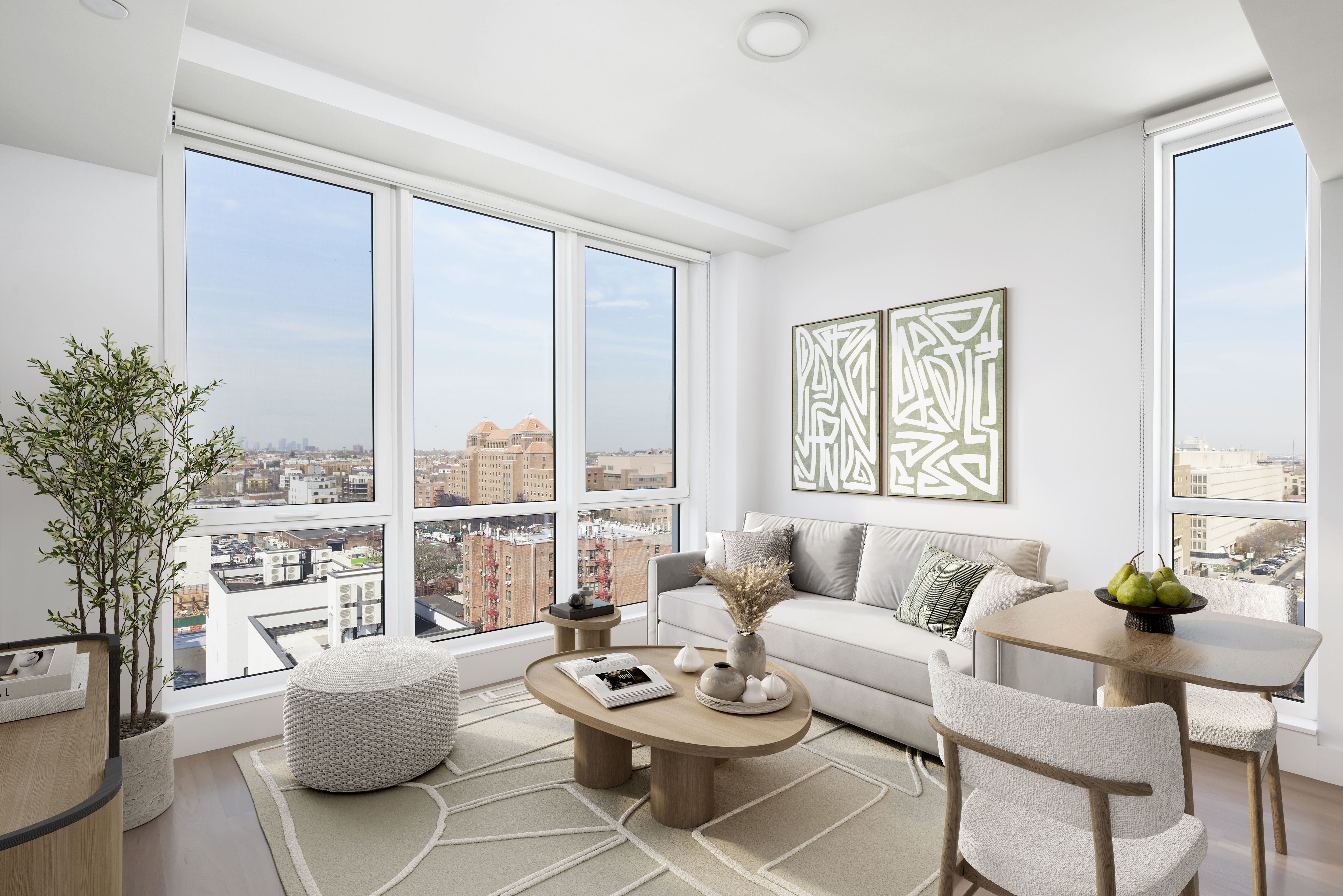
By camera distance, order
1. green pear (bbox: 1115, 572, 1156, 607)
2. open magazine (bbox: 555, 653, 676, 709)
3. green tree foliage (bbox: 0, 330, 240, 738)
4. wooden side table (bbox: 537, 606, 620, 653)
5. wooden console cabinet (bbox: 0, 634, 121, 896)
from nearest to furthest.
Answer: wooden console cabinet (bbox: 0, 634, 121, 896) → green pear (bbox: 1115, 572, 1156, 607) → green tree foliage (bbox: 0, 330, 240, 738) → open magazine (bbox: 555, 653, 676, 709) → wooden side table (bbox: 537, 606, 620, 653)

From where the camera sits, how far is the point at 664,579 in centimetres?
405

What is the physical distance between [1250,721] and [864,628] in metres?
1.43

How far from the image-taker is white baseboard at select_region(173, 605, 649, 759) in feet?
9.30

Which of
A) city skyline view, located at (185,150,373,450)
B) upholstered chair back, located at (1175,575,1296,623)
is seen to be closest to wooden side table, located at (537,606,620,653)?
city skyline view, located at (185,150,373,450)

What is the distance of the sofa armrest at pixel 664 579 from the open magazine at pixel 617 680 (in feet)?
4.23

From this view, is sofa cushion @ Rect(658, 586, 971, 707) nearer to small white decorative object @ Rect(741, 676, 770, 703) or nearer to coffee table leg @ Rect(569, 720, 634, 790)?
small white decorative object @ Rect(741, 676, 770, 703)

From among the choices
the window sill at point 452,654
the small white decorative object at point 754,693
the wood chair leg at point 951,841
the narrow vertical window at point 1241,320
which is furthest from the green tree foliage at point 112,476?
the narrow vertical window at point 1241,320

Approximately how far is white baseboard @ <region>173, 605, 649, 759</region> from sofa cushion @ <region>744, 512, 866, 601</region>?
4.94ft

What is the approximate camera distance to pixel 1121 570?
73.4 inches

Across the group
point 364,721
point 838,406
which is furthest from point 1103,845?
point 838,406

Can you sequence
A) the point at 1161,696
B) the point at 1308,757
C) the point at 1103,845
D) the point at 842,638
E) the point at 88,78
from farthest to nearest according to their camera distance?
1. the point at 842,638
2. the point at 1308,757
3. the point at 88,78
4. the point at 1161,696
5. the point at 1103,845

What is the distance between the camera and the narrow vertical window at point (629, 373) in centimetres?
443

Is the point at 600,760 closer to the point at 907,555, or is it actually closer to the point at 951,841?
→ the point at 951,841

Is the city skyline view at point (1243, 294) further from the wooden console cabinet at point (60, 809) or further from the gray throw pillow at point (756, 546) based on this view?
the wooden console cabinet at point (60, 809)
